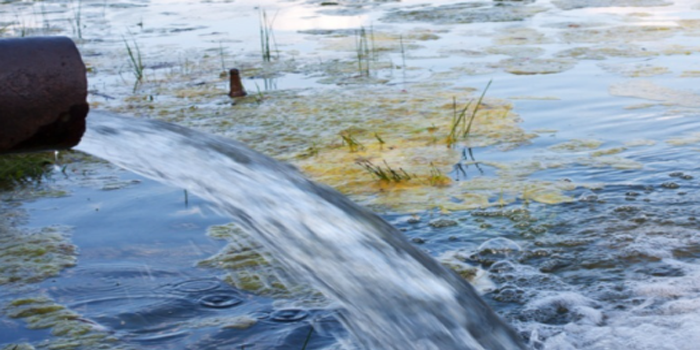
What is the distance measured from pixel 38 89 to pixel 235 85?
3196 mm

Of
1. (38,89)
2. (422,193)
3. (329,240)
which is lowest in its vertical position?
(422,193)

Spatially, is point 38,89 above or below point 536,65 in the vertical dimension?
above

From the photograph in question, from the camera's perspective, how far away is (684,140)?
3484 mm

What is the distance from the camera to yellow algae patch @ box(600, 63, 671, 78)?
4.73 m

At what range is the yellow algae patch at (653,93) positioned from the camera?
13.5ft

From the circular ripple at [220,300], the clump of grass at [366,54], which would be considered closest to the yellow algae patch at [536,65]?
the clump of grass at [366,54]

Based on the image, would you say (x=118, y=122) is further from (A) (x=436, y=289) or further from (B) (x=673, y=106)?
(B) (x=673, y=106)

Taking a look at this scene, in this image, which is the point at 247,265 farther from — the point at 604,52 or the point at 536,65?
the point at 604,52

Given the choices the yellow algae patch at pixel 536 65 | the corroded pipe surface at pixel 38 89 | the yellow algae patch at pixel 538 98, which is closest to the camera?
the corroded pipe surface at pixel 38 89

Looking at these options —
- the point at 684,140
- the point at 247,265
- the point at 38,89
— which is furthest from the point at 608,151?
the point at 38,89

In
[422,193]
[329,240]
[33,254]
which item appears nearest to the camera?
[329,240]

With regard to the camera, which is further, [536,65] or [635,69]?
[536,65]

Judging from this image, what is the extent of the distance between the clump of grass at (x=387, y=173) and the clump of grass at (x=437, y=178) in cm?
8

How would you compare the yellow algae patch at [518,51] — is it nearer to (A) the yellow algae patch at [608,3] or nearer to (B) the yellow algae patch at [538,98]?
(B) the yellow algae patch at [538,98]
